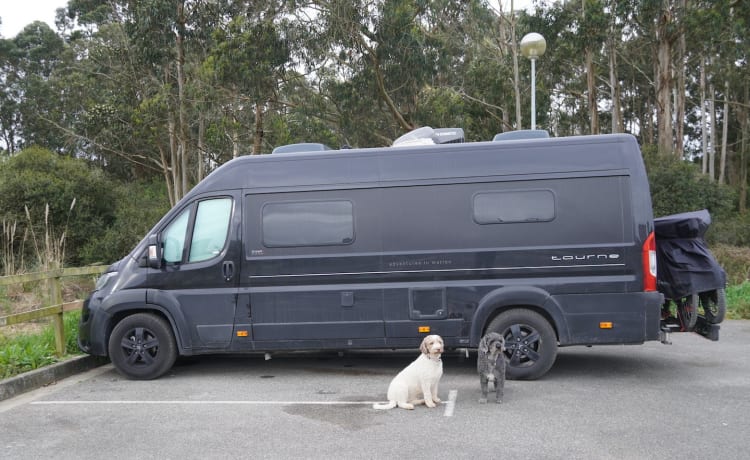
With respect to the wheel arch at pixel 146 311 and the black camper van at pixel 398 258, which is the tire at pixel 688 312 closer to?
the black camper van at pixel 398 258

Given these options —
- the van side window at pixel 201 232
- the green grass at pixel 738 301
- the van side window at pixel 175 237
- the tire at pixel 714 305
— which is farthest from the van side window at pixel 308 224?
the green grass at pixel 738 301

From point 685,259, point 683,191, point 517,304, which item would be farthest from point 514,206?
point 683,191

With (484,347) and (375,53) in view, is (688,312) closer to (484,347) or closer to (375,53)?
(484,347)

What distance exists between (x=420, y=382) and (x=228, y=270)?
256 cm

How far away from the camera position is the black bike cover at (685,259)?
713 cm

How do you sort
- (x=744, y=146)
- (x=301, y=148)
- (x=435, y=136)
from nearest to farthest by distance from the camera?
(x=301, y=148) < (x=435, y=136) < (x=744, y=146)

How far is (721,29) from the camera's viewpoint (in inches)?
864

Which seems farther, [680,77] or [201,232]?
[680,77]

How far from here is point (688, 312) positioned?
23.9 ft

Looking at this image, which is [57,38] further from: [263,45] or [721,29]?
[721,29]

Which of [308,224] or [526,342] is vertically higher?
[308,224]

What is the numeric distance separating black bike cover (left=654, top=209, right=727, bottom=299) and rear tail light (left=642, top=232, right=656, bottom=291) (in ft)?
1.82

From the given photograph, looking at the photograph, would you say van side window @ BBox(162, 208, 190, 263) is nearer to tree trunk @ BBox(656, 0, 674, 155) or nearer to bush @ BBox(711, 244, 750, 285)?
bush @ BBox(711, 244, 750, 285)

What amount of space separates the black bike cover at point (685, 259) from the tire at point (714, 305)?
21cm
